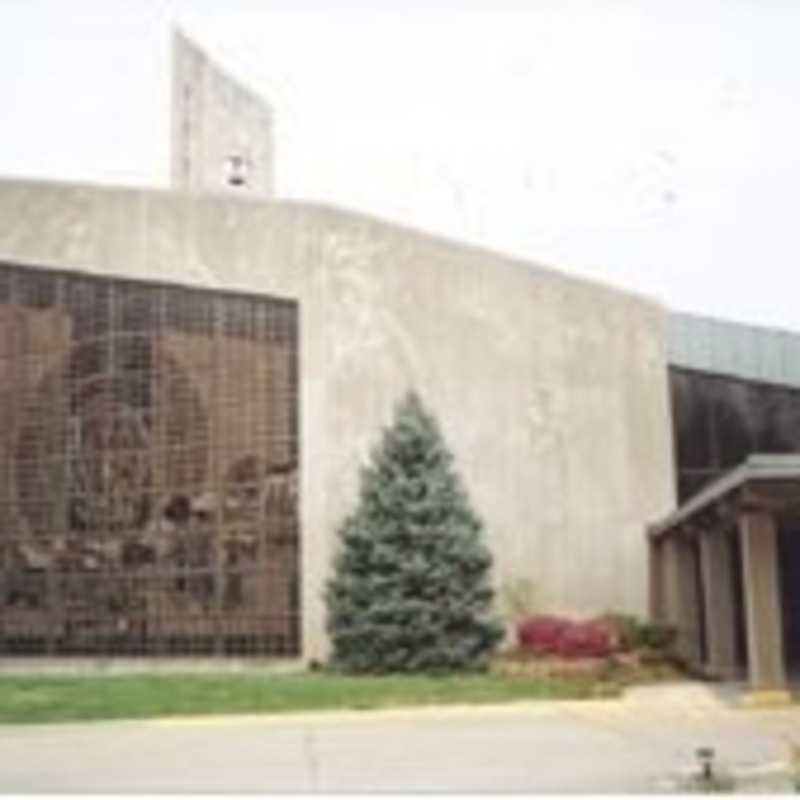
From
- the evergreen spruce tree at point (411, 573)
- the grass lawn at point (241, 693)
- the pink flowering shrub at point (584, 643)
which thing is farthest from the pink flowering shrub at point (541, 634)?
the grass lawn at point (241, 693)

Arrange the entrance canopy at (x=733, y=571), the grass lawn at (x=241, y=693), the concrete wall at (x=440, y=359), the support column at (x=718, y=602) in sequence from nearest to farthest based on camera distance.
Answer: the grass lawn at (x=241, y=693) < the entrance canopy at (x=733, y=571) < the support column at (x=718, y=602) < the concrete wall at (x=440, y=359)

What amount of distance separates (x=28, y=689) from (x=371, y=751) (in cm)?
740

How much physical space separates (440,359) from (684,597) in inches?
211

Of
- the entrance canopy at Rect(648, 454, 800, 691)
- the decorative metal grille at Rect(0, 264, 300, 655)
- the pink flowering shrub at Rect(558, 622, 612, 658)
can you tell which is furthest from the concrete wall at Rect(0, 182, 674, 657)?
the pink flowering shrub at Rect(558, 622, 612, 658)

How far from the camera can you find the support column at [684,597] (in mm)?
23094

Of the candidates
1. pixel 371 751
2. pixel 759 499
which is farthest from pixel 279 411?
pixel 371 751

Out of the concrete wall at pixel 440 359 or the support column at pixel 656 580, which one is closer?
the concrete wall at pixel 440 359

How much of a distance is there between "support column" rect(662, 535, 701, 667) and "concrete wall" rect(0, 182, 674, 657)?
785mm

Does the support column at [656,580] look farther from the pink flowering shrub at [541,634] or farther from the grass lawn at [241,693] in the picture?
the grass lawn at [241,693]

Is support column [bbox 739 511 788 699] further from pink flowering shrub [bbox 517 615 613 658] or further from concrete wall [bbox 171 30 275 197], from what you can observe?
concrete wall [bbox 171 30 275 197]

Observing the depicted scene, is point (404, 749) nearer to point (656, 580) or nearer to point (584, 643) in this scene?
point (584, 643)

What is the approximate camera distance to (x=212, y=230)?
22.3 meters

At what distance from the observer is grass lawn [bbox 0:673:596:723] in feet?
53.5

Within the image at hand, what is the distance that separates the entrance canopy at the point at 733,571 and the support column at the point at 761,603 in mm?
12
